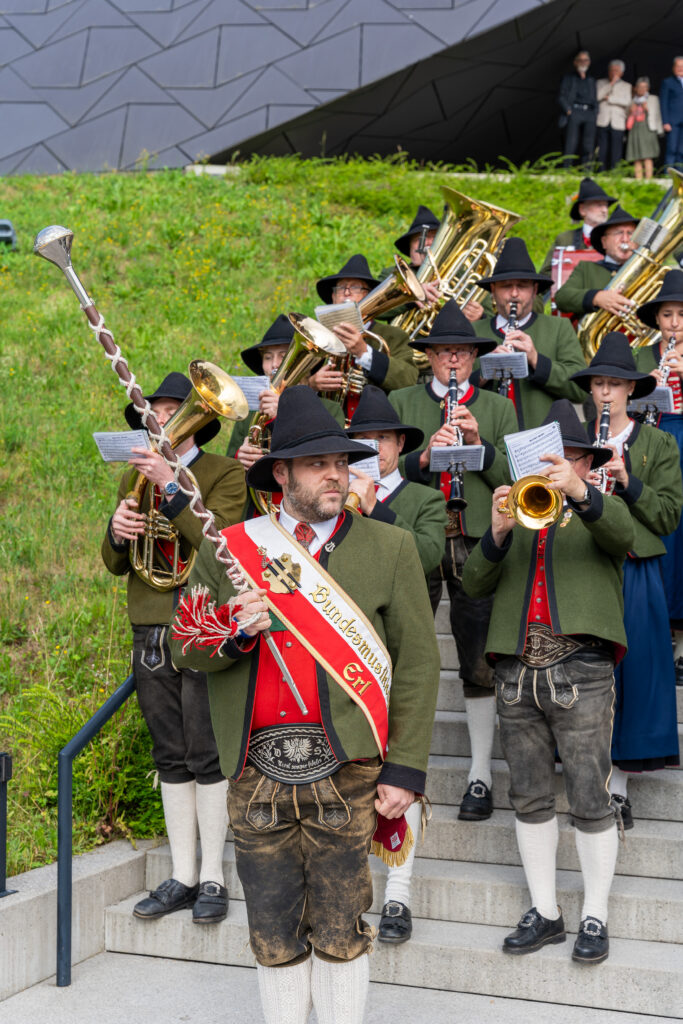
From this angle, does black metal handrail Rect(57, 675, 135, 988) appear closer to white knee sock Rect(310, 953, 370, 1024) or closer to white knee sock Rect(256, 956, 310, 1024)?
white knee sock Rect(256, 956, 310, 1024)

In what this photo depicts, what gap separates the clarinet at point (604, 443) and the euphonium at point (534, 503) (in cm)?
69

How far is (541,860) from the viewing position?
5.16 meters

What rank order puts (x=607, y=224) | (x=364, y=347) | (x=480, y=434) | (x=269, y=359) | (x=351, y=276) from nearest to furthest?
(x=480, y=434) → (x=269, y=359) → (x=364, y=347) → (x=351, y=276) → (x=607, y=224)

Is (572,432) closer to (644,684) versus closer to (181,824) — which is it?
(644,684)

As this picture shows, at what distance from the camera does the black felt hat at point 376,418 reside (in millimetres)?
5816

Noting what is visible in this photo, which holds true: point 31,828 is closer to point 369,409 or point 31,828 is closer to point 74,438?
point 369,409

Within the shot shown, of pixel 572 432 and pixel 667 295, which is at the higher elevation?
pixel 667 295

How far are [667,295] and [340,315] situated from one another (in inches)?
76.9

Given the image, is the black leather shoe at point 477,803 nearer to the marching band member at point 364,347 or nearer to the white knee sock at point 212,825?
the white knee sock at point 212,825

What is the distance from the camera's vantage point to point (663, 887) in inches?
216

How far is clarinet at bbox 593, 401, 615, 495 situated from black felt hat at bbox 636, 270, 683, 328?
56.7 inches

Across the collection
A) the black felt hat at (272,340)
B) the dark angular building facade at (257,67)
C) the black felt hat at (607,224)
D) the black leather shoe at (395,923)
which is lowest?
the black leather shoe at (395,923)

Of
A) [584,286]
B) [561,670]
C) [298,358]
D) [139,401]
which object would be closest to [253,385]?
[298,358]

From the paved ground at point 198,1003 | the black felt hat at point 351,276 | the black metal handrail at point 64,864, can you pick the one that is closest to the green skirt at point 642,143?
the black felt hat at point 351,276
